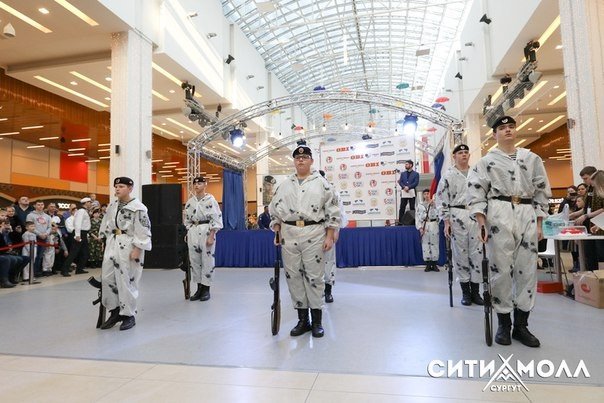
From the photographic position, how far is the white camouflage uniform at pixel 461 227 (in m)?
3.97

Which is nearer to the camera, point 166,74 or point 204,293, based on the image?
point 204,293

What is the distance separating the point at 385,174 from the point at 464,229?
526 cm

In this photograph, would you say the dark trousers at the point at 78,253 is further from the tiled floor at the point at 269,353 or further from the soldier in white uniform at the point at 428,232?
the soldier in white uniform at the point at 428,232

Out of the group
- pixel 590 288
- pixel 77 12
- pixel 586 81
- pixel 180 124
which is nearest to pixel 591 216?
pixel 590 288

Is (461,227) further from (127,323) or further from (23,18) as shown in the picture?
(23,18)

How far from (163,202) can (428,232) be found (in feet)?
19.4

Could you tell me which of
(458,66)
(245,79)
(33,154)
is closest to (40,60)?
(245,79)

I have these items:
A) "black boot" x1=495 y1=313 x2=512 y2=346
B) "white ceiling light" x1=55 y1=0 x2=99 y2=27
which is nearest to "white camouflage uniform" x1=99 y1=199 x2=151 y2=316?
"black boot" x1=495 y1=313 x2=512 y2=346

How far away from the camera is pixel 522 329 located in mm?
2758

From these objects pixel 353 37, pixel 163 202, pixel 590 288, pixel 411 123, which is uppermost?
pixel 353 37

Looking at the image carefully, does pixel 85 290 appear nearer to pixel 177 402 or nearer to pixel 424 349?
pixel 177 402

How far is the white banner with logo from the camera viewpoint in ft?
30.1

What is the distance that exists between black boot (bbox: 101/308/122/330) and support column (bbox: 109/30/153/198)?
201 inches

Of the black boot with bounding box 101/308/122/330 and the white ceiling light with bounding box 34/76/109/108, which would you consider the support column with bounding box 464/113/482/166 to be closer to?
the white ceiling light with bounding box 34/76/109/108
